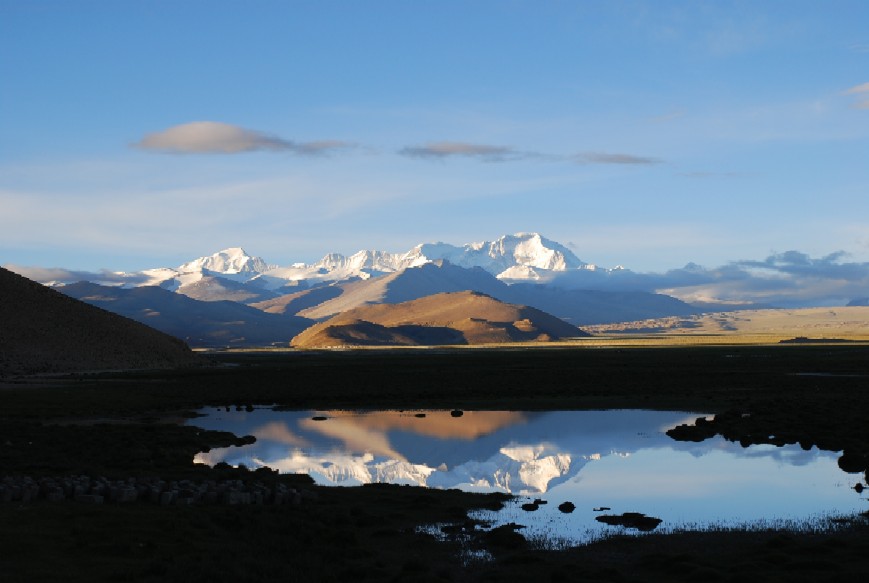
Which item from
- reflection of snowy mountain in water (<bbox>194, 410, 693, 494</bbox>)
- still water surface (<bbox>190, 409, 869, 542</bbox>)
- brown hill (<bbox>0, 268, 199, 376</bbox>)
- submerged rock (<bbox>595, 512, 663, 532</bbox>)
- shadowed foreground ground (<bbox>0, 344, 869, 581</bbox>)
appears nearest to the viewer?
shadowed foreground ground (<bbox>0, 344, 869, 581</bbox>)

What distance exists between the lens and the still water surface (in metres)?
27.6

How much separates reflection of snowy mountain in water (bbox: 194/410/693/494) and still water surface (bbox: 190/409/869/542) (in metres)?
0.06

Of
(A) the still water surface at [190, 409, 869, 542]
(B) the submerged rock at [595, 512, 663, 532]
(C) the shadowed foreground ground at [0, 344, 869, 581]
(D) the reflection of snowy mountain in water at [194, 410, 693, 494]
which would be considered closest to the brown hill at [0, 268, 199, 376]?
(C) the shadowed foreground ground at [0, 344, 869, 581]

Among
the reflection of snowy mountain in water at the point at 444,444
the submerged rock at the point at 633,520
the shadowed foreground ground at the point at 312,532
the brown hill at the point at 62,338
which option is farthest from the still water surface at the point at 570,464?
the brown hill at the point at 62,338

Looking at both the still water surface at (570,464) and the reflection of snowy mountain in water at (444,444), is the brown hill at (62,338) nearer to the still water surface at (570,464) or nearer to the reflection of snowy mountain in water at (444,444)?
the reflection of snowy mountain in water at (444,444)

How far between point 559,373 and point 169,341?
84.3 meters

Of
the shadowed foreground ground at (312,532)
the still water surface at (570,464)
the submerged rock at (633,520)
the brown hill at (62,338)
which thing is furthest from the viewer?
the brown hill at (62,338)

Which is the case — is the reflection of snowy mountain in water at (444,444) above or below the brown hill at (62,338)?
below

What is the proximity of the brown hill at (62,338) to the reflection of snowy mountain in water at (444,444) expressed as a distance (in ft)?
218

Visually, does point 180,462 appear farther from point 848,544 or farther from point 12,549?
point 848,544

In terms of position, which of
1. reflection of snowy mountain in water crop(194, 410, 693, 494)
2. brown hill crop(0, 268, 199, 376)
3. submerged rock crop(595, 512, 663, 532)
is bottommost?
reflection of snowy mountain in water crop(194, 410, 693, 494)

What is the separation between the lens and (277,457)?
41.1 metres

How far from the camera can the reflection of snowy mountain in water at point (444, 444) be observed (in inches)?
1412

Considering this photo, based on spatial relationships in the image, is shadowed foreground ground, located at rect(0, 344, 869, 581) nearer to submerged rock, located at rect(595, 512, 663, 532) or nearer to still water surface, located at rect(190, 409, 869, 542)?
submerged rock, located at rect(595, 512, 663, 532)
